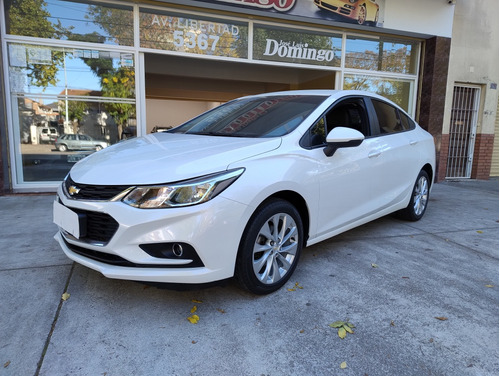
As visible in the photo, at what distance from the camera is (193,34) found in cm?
670

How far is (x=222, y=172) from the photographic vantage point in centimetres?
223

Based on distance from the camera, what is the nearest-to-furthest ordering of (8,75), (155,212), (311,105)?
(155,212)
(311,105)
(8,75)

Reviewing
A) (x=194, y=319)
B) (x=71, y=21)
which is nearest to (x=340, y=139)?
(x=194, y=319)

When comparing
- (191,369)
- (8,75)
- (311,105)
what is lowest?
(191,369)

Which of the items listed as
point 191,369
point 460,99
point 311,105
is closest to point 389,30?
point 460,99

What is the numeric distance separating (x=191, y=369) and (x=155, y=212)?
0.87m

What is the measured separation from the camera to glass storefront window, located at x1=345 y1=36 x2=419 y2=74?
→ 7.92 metres

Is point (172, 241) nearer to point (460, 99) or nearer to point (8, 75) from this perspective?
point (8, 75)

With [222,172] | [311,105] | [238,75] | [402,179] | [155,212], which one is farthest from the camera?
[238,75]

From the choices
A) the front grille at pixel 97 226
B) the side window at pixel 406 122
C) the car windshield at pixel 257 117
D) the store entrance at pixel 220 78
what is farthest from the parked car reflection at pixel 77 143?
the side window at pixel 406 122

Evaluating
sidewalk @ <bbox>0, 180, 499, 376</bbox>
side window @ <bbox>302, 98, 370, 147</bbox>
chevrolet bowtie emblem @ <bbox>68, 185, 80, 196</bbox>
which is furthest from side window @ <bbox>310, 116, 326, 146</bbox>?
chevrolet bowtie emblem @ <bbox>68, 185, 80, 196</bbox>

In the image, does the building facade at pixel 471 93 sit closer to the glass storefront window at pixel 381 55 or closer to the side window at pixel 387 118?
the glass storefront window at pixel 381 55

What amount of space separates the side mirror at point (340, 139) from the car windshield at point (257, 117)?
0.30 meters

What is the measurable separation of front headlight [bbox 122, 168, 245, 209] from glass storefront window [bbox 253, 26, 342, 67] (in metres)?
5.69
